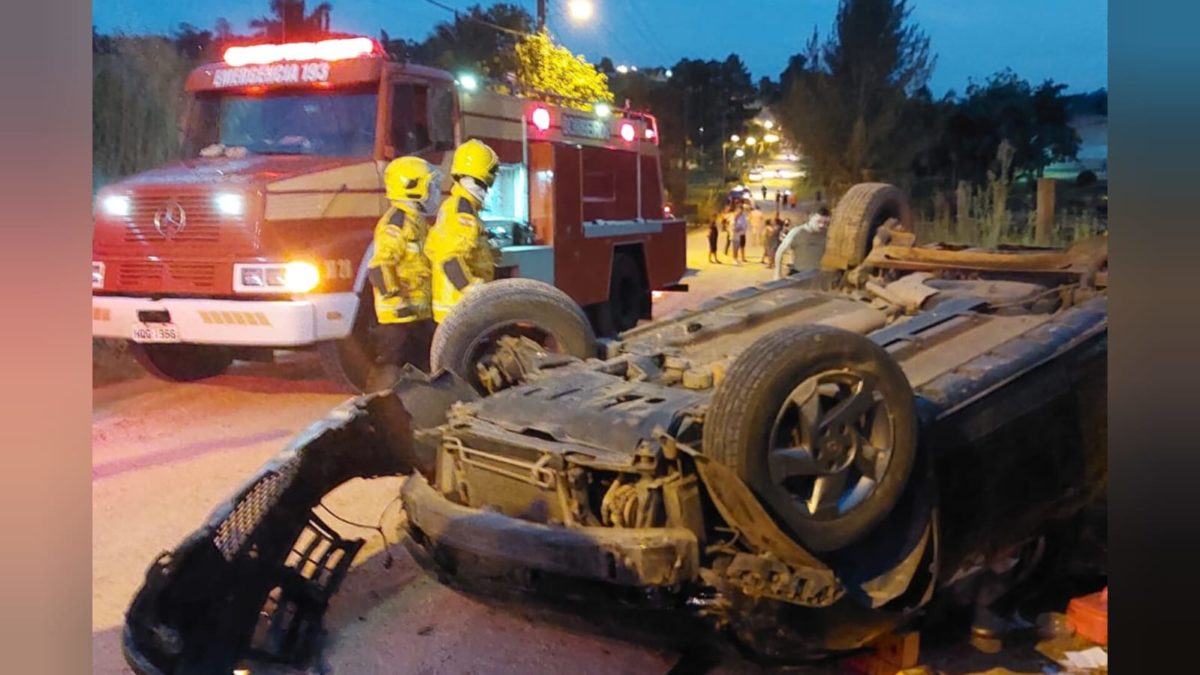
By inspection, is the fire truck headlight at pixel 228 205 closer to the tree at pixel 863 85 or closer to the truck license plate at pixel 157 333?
the truck license plate at pixel 157 333

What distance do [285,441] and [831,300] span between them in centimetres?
140

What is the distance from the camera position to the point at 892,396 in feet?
6.59

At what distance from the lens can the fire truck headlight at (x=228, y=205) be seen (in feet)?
7.58

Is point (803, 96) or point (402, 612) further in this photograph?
point (803, 96)

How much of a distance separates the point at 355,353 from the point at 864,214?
1230mm

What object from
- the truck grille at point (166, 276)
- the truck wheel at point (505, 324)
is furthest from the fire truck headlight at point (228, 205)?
the truck wheel at point (505, 324)

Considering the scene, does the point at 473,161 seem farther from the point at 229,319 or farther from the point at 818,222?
the point at 818,222

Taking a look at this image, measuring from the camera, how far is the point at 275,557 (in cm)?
206

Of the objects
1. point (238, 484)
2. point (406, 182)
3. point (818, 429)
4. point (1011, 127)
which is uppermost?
point (1011, 127)

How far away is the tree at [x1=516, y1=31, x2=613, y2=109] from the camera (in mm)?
2391
